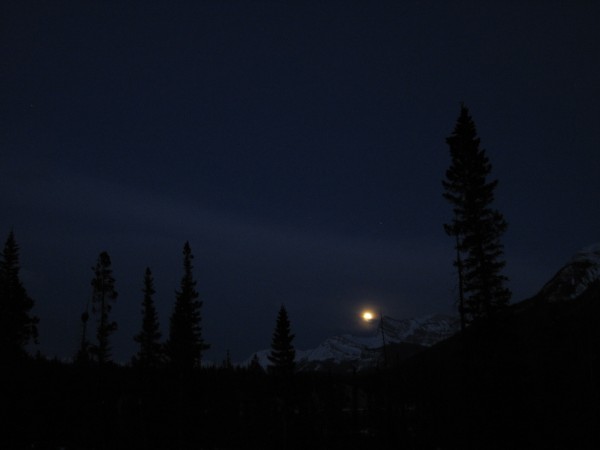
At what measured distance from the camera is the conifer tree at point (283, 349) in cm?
5131

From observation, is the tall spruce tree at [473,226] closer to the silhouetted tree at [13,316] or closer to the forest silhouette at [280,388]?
the forest silhouette at [280,388]

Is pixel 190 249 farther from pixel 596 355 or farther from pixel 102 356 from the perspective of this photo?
pixel 596 355

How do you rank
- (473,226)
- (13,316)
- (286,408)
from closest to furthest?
(473,226) → (13,316) → (286,408)

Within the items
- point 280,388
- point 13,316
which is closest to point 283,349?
point 280,388

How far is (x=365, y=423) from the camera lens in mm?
77875

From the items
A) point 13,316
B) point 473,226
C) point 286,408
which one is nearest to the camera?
point 473,226

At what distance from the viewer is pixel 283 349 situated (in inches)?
Result: 2050

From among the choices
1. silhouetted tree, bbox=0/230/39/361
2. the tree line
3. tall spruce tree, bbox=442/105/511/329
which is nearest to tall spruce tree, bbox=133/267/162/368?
the tree line

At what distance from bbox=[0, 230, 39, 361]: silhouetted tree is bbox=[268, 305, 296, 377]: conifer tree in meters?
24.2

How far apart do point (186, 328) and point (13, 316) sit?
52.7ft

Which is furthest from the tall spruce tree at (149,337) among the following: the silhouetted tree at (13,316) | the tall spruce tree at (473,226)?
the tall spruce tree at (473,226)

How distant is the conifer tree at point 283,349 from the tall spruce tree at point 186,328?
7811 millimetres

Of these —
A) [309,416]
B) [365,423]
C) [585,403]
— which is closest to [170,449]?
[309,416]

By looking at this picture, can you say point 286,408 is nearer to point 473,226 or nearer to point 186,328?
point 186,328
